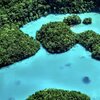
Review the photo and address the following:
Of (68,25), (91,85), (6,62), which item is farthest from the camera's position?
(68,25)

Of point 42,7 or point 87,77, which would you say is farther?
point 42,7

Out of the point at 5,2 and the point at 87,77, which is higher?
the point at 5,2

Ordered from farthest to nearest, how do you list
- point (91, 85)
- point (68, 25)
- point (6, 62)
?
point (68, 25)
point (6, 62)
point (91, 85)

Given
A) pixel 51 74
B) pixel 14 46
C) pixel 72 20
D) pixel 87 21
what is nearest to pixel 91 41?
pixel 87 21

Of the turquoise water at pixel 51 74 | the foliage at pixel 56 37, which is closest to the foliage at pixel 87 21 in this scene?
the foliage at pixel 56 37

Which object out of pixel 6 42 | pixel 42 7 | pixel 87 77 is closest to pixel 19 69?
pixel 6 42

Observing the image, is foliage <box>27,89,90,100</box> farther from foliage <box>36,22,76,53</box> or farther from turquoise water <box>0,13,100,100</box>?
foliage <box>36,22,76,53</box>

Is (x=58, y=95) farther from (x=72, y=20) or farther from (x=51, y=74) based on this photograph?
(x=72, y=20)

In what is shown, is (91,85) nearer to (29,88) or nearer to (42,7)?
(29,88)

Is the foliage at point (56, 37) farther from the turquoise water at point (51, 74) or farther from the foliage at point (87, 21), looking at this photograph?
the foliage at point (87, 21)
